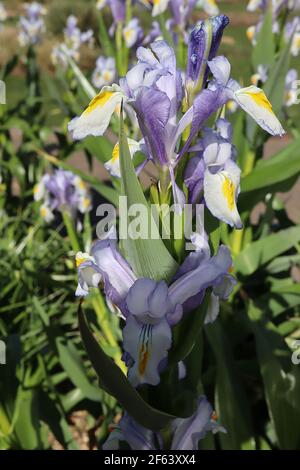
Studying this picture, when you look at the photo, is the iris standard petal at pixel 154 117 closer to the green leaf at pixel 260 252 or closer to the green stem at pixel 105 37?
the green leaf at pixel 260 252

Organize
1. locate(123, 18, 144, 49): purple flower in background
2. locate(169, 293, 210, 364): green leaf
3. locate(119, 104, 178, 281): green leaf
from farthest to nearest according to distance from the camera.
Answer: locate(123, 18, 144, 49): purple flower in background, locate(169, 293, 210, 364): green leaf, locate(119, 104, 178, 281): green leaf

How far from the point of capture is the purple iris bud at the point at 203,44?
44.6 inches

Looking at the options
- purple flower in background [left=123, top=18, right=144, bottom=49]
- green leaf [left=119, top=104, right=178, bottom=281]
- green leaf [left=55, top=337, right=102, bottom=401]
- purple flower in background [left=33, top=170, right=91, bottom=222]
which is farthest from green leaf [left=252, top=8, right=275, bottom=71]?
green leaf [left=119, top=104, right=178, bottom=281]

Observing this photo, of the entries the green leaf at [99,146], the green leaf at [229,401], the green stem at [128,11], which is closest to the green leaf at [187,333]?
the green leaf at [229,401]

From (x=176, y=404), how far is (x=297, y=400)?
86 cm

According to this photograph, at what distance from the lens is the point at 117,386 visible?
1.15 m

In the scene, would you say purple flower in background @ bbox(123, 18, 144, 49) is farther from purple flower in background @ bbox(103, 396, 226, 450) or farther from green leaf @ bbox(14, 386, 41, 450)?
purple flower in background @ bbox(103, 396, 226, 450)

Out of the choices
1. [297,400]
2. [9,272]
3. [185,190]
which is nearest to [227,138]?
[185,190]

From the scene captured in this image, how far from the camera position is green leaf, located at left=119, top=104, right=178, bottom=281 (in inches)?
41.5

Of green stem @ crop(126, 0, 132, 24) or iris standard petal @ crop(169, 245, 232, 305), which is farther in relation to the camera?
green stem @ crop(126, 0, 132, 24)

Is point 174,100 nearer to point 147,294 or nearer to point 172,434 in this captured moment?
point 147,294

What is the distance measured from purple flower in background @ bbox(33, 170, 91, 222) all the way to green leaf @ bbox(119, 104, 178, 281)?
1.78m

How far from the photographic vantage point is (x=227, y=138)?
1237 millimetres

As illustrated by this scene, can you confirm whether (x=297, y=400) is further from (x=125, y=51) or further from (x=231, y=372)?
(x=125, y=51)
